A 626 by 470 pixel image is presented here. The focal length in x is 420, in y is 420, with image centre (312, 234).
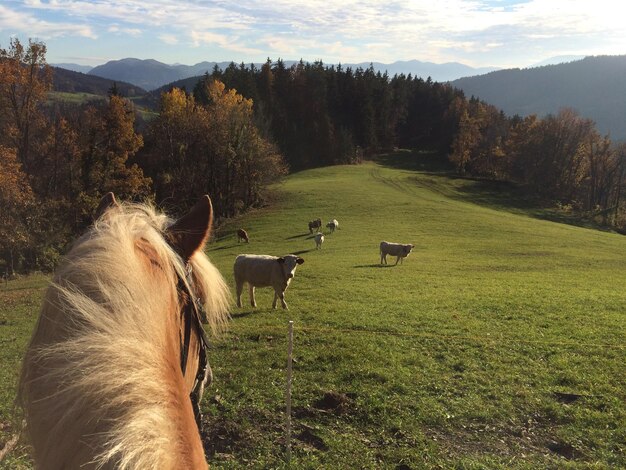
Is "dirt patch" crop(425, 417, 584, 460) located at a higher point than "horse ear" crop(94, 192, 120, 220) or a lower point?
lower

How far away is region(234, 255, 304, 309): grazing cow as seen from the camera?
1453cm

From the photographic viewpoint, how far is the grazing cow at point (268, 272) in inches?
572

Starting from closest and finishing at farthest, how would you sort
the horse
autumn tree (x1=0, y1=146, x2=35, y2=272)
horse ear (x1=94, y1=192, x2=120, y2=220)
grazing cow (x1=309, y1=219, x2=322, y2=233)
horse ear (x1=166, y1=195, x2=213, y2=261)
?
1. the horse
2. horse ear (x1=166, y1=195, x2=213, y2=261)
3. horse ear (x1=94, y1=192, x2=120, y2=220)
4. autumn tree (x1=0, y1=146, x2=35, y2=272)
5. grazing cow (x1=309, y1=219, x2=322, y2=233)

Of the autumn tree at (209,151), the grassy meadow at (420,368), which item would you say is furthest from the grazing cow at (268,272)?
the autumn tree at (209,151)

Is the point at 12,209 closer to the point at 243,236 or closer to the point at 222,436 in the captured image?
the point at 243,236

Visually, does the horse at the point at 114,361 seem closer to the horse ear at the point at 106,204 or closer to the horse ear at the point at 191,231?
the horse ear at the point at 191,231

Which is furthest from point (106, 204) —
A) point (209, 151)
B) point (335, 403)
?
point (209, 151)

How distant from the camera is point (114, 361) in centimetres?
112

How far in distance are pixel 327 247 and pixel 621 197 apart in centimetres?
6361

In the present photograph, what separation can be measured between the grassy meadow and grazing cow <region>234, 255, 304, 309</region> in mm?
814

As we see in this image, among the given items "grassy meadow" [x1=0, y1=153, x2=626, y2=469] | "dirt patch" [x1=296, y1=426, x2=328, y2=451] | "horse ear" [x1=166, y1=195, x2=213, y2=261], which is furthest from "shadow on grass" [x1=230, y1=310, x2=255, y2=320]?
"horse ear" [x1=166, y1=195, x2=213, y2=261]

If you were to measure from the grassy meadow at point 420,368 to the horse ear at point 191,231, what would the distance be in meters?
0.94

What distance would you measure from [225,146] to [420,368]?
36.8m

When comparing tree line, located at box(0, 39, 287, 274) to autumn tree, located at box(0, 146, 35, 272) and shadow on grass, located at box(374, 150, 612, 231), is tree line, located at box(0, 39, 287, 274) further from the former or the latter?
shadow on grass, located at box(374, 150, 612, 231)
